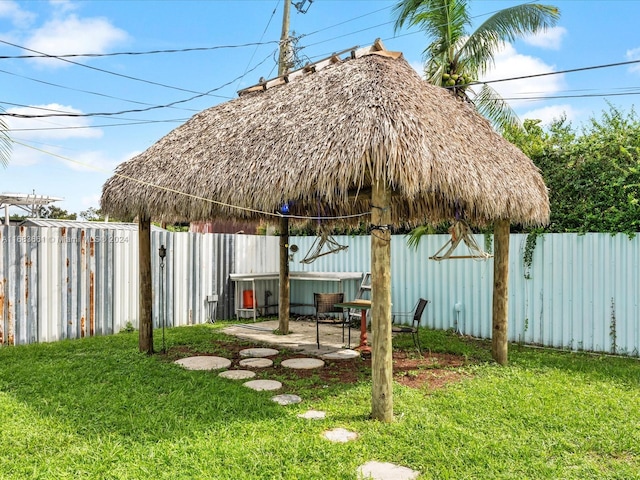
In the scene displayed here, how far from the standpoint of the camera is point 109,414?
14.0ft

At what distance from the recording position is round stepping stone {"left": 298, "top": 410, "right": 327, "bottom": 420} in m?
4.24

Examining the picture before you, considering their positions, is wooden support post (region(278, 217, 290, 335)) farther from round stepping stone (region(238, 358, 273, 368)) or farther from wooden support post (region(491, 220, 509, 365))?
wooden support post (region(491, 220, 509, 365))

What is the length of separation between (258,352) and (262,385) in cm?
168

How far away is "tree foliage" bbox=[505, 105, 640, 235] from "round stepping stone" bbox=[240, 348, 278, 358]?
4.95m

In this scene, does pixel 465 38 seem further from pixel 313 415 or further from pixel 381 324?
pixel 313 415

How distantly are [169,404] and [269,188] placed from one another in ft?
7.58

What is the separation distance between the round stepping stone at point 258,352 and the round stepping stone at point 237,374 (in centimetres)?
88

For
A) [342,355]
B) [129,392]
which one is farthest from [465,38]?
[129,392]

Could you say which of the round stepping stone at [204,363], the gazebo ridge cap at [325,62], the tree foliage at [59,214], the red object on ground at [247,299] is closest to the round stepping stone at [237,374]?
the round stepping stone at [204,363]

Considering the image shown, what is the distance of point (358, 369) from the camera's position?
6023mm

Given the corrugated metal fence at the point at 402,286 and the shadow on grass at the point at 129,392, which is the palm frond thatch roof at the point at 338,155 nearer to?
the corrugated metal fence at the point at 402,286

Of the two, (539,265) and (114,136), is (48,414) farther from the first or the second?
(114,136)

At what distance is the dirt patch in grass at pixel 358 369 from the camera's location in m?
5.54

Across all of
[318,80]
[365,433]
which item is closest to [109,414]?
[365,433]
